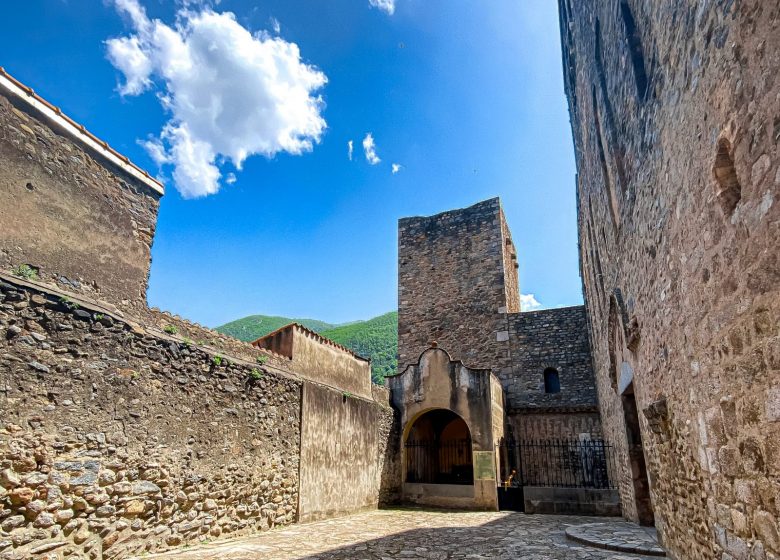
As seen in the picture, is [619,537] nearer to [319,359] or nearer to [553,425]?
[319,359]

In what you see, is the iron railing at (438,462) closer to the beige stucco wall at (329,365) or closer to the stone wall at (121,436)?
the beige stucco wall at (329,365)

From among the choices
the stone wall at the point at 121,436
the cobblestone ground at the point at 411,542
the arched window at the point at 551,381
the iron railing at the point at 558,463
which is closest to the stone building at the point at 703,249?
the cobblestone ground at the point at 411,542

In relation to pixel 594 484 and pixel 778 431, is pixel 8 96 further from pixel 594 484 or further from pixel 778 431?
pixel 594 484

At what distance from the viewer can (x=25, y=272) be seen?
529cm

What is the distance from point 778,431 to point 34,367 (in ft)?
20.8

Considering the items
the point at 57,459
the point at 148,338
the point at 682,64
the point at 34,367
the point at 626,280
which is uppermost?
the point at 682,64

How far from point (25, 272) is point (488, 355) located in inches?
592

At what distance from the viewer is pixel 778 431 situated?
7.54 feet

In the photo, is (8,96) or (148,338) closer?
(8,96)

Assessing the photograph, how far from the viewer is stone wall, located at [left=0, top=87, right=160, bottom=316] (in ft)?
17.9

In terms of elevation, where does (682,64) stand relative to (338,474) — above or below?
above

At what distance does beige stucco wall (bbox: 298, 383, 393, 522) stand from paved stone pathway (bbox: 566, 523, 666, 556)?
15.8 feet

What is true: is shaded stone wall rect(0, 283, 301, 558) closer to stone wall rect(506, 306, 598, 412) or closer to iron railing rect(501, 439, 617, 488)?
iron railing rect(501, 439, 617, 488)

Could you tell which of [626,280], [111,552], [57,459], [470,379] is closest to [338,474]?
[470,379]
